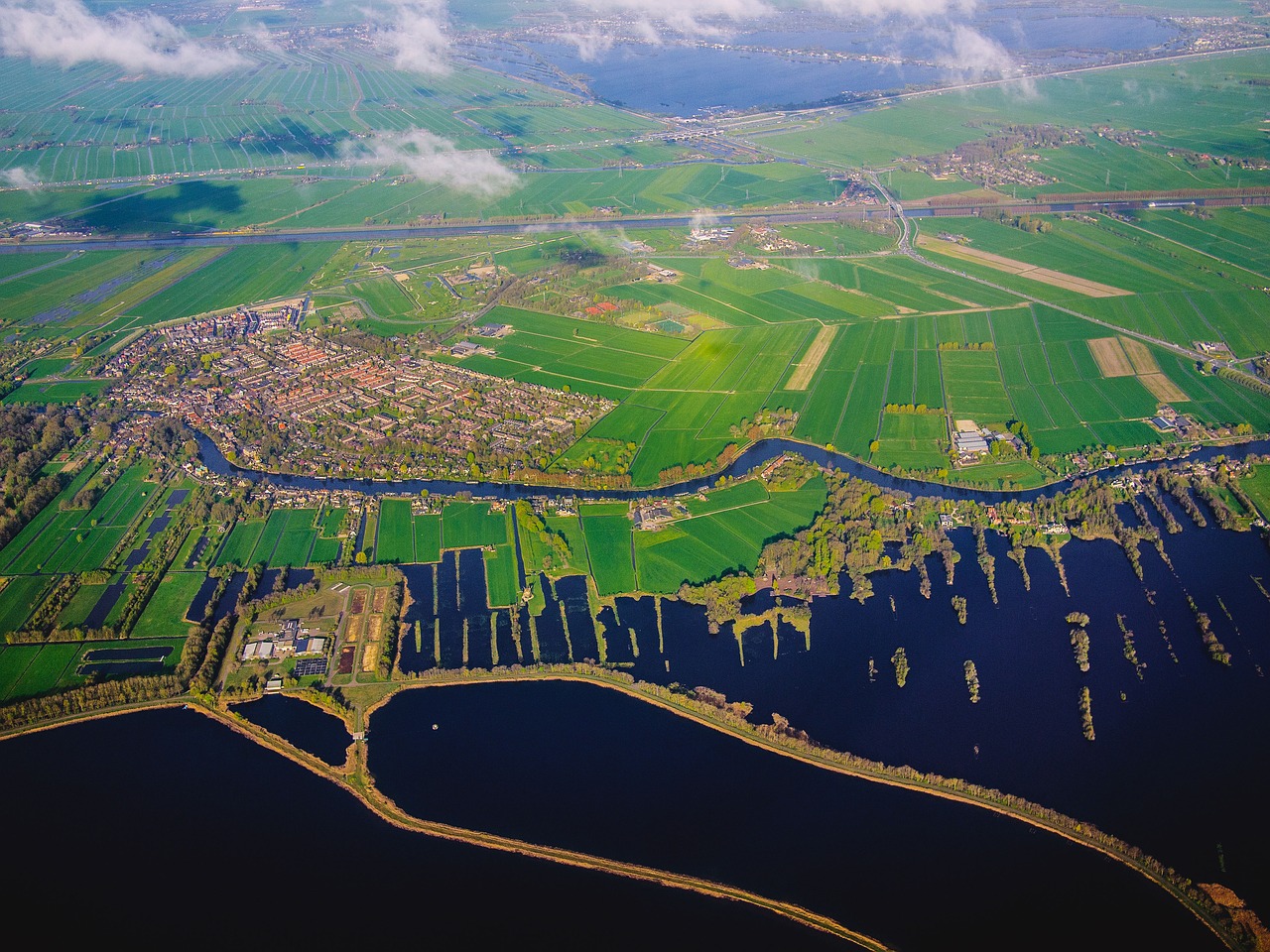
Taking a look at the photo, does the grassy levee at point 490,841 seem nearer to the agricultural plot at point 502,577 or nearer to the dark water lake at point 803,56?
the agricultural plot at point 502,577

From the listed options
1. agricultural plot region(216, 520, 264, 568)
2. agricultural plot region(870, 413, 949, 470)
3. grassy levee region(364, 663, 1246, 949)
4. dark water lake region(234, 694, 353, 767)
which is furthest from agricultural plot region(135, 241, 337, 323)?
grassy levee region(364, 663, 1246, 949)

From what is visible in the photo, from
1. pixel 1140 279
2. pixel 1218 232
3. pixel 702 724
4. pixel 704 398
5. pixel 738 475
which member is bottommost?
pixel 702 724

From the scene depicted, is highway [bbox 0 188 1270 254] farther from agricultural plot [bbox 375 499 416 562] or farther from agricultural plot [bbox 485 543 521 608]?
agricultural plot [bbox 485 543 521 608]

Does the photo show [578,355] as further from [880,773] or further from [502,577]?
[880,773]

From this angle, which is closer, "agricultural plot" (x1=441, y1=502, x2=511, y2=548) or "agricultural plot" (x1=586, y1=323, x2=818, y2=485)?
"agricultural plot" (x1=441, y1=502, x2=511, y2=548)

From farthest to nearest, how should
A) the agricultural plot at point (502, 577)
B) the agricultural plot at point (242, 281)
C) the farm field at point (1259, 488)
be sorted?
1. the agricultural plot at point (242, 281)
2. the farm field at point (1259, 488)
3. the agricultural plot at point (502, 577)

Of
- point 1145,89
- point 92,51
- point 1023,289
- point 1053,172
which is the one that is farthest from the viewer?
point 92,51

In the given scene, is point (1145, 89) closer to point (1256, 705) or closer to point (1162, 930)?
point (1256, 705)

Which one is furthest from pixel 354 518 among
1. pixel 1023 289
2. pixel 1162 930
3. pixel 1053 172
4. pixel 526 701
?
pixel 1053 172

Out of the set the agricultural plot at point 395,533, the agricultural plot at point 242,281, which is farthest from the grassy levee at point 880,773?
the agricultural plot at point 242,281

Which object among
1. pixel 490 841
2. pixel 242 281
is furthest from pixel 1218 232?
pixel 242 281

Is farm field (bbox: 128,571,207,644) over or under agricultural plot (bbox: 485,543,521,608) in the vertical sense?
under
